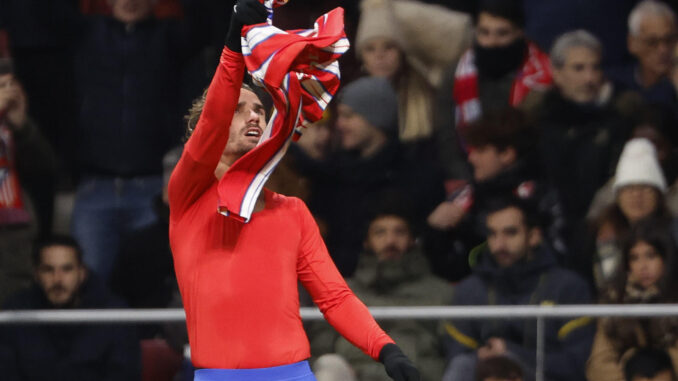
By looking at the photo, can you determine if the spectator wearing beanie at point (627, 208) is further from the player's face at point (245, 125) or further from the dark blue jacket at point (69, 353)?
the player's face at point (245, 125)

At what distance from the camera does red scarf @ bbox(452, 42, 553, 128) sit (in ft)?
16.5

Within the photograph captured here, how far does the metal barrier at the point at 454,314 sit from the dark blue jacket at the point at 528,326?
3 cm

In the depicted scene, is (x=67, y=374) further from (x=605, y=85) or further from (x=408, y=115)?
(x=605, y=85)

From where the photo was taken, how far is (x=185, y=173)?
9.69 feet

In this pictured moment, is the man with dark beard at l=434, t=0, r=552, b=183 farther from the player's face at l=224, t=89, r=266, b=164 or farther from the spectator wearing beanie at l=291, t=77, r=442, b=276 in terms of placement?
the player's face at l=224, t=89, r=266, b=164

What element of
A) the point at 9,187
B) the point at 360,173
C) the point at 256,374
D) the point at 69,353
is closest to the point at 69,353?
the point at 69,353

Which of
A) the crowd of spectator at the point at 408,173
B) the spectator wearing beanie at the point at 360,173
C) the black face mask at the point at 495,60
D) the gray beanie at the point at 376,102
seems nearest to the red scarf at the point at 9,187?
the crowd of spectator at the point at 408,173

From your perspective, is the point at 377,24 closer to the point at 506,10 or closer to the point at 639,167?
the point at 506,10

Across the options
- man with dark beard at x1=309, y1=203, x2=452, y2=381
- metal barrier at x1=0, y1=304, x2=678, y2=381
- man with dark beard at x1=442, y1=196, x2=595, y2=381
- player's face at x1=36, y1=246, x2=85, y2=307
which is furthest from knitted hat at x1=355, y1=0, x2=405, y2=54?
player's face at x1=36, y1=246, x2=85, y2=307

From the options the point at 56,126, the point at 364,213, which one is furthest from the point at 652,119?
the point at 56,126

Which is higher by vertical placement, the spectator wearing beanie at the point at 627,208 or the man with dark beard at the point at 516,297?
the spectator wearing beanie at the point at 627,208

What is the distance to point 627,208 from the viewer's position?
4754 millimetres

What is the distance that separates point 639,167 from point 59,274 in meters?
2.46

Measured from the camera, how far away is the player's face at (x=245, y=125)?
311cm
